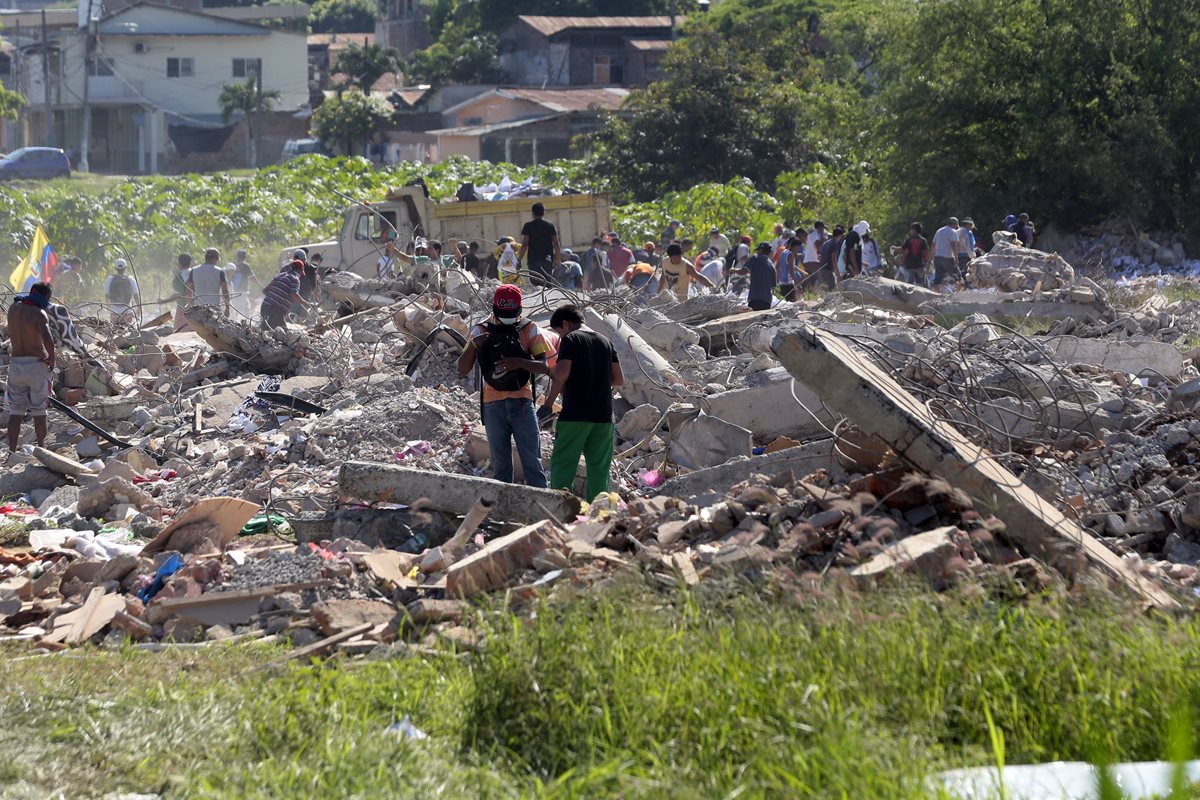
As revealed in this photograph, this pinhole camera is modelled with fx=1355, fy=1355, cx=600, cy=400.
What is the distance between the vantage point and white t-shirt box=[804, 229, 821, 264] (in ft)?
67.8

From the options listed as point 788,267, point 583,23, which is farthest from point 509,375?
point 583,23

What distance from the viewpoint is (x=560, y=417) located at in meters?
8.23

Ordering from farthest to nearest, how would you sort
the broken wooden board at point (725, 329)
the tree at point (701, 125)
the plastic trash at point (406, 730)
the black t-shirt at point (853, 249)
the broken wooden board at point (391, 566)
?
the tree at point (701, 125) < the black t-shirt at point (853, 249) < the broken wooden board at point (725, 329) < the broken wooden board at point (391, 566) < the plastic trash at point (406, 730)

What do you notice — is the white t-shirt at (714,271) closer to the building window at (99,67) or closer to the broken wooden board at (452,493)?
the broken wooden board at (452,493)

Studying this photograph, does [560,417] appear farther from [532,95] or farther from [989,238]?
[532,95]

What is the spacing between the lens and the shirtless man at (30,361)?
11078 mm

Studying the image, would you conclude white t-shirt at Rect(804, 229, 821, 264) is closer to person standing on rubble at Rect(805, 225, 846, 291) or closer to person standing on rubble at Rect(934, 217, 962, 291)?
person standing on rubble at Rect(805, 225, 846, 291)

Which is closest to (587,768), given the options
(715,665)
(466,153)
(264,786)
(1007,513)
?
(715,665)

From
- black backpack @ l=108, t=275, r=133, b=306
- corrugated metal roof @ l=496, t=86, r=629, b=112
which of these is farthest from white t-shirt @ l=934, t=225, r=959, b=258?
corrugated metal roof @ l=496, t=86, r=629, b=112

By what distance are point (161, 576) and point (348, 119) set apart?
45056 mm

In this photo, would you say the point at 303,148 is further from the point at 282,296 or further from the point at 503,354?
the point at 503,354

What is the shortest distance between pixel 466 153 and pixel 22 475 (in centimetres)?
3705

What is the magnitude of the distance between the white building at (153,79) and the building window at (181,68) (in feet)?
0.14

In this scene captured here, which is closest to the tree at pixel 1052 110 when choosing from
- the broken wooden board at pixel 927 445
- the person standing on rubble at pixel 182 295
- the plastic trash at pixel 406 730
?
the person standing on rubble at pixel 182 295
